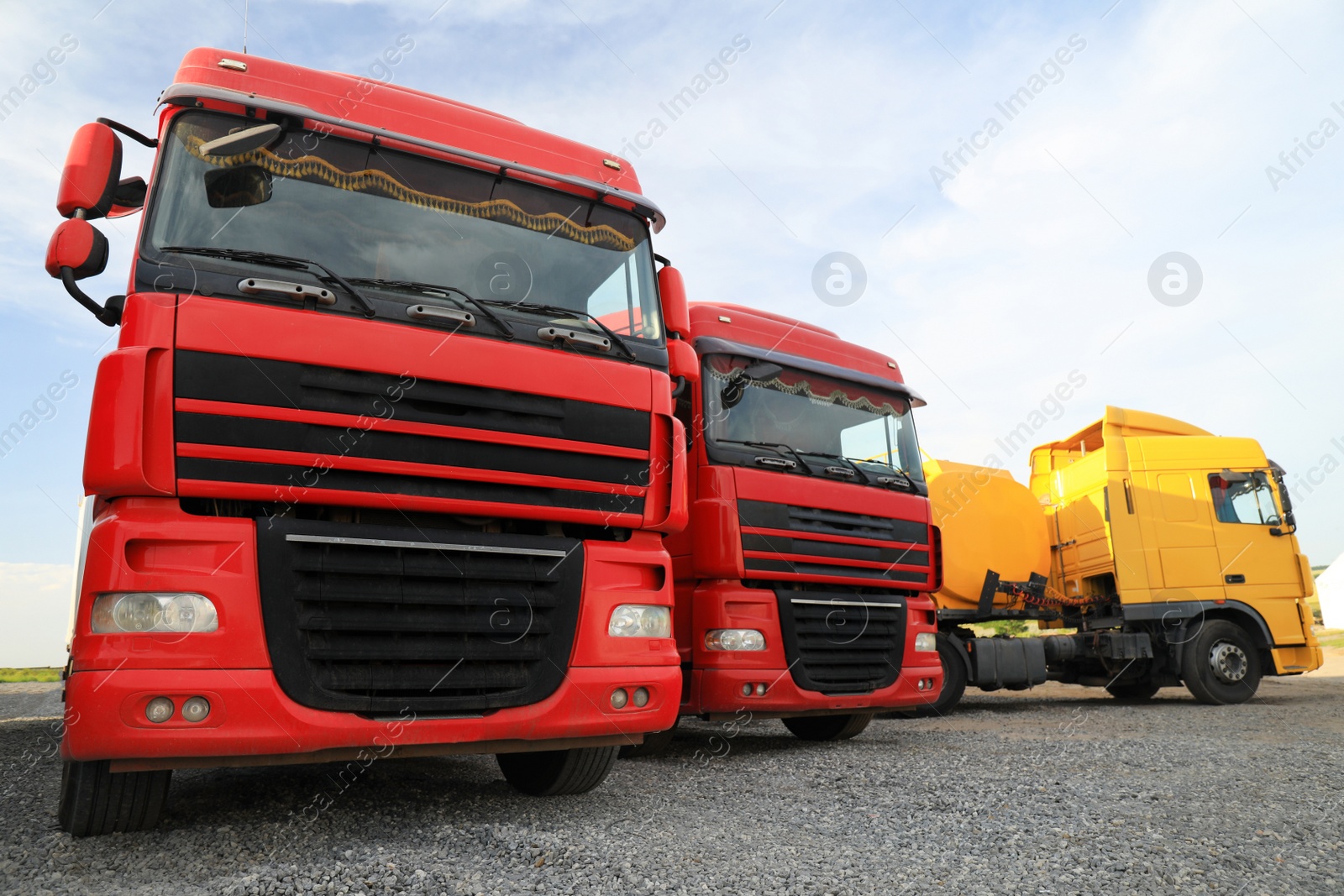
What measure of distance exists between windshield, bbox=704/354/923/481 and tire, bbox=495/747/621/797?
2447 millimetres

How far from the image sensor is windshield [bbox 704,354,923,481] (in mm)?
6109

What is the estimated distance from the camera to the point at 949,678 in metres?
10.0

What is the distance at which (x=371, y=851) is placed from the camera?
3.09 m

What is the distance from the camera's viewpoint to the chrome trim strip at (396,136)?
3518 millimetres

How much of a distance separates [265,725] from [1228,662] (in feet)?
36.1

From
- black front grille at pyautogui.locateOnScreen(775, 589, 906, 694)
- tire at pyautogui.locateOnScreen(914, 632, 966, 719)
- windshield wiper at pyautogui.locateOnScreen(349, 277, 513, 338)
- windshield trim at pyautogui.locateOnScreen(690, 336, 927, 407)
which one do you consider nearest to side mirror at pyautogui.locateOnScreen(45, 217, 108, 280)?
windshield wiper at pyautogui.locateOnScreen(349, 277, 513, 338)

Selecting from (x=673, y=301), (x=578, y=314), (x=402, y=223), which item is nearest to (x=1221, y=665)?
(x=673, y=301)

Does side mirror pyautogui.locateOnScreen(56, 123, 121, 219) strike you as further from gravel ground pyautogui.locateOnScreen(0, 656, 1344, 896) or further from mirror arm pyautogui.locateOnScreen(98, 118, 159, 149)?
gravel ground pyautogui.locateOnScreen(0, 656, 1344, 896)

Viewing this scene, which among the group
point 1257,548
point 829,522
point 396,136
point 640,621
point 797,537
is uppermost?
point 396,136

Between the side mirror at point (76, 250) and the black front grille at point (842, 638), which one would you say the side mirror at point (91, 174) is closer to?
the side mirror at point (76, 250)

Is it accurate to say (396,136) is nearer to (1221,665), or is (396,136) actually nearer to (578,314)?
(578,314)

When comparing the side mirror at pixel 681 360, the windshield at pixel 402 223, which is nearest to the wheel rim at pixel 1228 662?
the side mirror at pixel 681 360

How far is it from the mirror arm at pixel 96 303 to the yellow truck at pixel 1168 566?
27.5 ft

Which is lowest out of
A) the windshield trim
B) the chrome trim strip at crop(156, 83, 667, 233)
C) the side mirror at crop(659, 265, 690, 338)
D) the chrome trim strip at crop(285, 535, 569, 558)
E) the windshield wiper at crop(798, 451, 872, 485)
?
the chrome trim strip at crop(285, 535, 569, 558)
